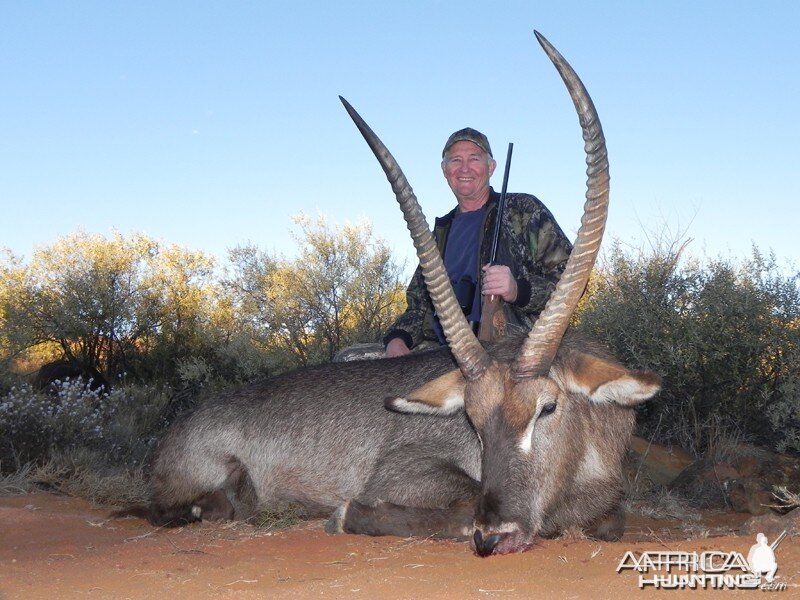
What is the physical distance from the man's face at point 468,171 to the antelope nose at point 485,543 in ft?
15.6

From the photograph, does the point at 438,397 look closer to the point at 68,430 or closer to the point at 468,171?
the point at 468,171

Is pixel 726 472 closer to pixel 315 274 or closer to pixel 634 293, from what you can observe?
pixel 634 293

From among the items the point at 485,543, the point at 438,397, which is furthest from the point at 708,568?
the point at 438,397

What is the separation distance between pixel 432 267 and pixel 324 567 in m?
1.79

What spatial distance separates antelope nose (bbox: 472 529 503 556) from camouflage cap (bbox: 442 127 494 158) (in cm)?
496

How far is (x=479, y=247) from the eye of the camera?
8.24 metres

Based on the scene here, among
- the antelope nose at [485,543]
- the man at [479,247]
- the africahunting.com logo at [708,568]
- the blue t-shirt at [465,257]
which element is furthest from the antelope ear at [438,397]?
the blue t-shirt at [465,257]

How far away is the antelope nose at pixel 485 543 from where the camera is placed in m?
4.35

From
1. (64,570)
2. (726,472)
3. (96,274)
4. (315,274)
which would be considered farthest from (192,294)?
(64,570)

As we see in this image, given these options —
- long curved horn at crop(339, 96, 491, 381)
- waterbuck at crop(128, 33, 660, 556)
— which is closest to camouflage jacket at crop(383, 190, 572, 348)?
waterbuck at crop(128, 33, 660, 556)

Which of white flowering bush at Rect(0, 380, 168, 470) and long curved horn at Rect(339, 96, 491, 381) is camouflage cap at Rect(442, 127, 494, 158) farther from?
white flowering bush at Rect(0, 380, 168, 470)

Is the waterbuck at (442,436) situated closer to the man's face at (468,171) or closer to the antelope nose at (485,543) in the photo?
the antelope nose at (485,543)

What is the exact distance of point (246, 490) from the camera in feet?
22.4

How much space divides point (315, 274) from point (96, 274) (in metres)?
5.02
